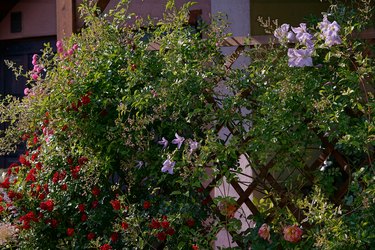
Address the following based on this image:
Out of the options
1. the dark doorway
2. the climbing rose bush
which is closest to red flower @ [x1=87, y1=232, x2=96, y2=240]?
the climbing rose bush

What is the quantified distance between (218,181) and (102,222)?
0.80m

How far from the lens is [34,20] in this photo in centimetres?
900

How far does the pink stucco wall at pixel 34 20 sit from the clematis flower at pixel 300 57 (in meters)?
5.11

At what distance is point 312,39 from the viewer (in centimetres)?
434

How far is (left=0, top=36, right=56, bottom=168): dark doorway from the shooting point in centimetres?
907

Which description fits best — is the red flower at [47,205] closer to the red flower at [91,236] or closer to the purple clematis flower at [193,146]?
the red flower at [91,236]

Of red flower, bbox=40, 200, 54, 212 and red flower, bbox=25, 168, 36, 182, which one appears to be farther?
red flower, bbox=25, 168, 36, 182

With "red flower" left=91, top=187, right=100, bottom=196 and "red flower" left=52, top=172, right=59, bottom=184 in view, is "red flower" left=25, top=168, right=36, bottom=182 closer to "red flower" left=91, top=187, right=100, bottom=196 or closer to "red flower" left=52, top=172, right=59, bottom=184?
"red flower" left=52, top=172, right=59, bottom=184

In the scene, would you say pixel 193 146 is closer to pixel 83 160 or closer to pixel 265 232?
pixel 265 232


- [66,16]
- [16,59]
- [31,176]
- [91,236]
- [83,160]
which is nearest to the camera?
[91,236]

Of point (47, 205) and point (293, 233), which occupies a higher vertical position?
point (47, 205)

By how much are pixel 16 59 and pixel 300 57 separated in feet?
18.7

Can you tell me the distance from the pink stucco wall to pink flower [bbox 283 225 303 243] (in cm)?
534

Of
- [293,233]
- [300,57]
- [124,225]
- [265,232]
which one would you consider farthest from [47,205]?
[300,57]
